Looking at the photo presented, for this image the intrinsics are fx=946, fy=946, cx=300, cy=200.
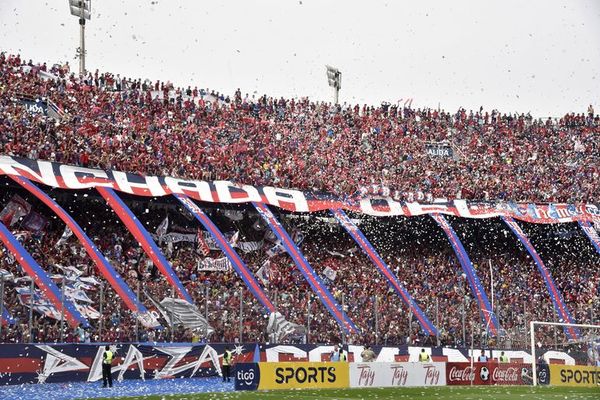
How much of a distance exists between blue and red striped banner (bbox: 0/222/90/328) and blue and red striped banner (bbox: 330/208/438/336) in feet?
50.2

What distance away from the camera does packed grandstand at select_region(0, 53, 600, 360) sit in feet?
115

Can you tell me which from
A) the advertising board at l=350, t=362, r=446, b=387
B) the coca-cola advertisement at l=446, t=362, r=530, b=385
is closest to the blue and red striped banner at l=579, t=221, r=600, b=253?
the coca-cola advertisement at l=446, t=362, r=530, b=385

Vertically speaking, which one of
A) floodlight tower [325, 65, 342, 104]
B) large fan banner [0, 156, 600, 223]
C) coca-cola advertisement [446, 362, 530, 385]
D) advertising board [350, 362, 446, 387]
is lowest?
coca-cola advertisement [446, 362, 530, 385]

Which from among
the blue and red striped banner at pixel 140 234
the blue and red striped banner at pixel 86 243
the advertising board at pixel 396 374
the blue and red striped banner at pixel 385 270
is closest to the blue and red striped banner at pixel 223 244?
the blue and red striped banner at pixel 140 234

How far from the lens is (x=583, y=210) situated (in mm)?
51031

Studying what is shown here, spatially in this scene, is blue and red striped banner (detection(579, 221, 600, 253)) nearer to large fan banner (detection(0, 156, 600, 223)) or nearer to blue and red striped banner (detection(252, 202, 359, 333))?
large fan banner (detection(0, 156, 600, 223))

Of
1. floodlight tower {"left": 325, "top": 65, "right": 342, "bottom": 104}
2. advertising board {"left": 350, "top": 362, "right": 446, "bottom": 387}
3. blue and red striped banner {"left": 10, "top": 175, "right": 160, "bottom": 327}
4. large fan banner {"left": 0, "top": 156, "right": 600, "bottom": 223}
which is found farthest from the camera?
floodlight tower {"left": 325, "top": 65, "right": 342, "bottom": 104}

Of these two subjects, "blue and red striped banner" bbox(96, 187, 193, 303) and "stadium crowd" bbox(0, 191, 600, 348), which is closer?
"stadium crowd" bbox(0, 191, 600, 348)

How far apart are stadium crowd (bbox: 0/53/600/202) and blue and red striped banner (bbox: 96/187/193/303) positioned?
1.67 meters

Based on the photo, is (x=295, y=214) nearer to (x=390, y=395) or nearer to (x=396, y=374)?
(x=396, y=374)

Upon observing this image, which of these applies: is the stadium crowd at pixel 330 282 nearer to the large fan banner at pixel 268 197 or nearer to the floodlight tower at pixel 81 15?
the large fan banner at pixel 268 197

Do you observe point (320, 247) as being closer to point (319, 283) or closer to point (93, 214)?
point (319, 283)

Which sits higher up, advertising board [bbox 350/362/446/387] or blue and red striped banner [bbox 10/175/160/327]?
blue and red striped banner [bbox 10/175/160/327]

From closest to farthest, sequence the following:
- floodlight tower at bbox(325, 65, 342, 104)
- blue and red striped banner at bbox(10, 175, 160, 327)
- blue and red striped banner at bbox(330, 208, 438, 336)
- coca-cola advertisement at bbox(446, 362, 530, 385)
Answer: blue and red striped banner at bbox(10, 175, 160, 327)
coca-cola advertisement at bbox(446, 362, 530, 385)
blue and red striped banner at bbox(330, 208, 438, 336)
floodlight tower at bbox(325, 65, 342, 104)
